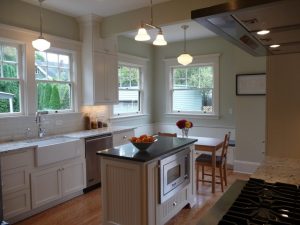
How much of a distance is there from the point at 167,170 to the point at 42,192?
5.52ft

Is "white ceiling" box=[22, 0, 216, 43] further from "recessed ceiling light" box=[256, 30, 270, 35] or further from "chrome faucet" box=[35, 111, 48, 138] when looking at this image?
"recessed ceiling light" box=[256, 30, 270, 35]

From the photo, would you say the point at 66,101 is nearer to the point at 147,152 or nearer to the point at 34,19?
the point at 34,19

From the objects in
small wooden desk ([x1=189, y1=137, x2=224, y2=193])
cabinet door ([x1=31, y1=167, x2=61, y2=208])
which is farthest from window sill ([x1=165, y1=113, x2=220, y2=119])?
cabinet door ([x1=31, y1=167, x2=61, y2=208])

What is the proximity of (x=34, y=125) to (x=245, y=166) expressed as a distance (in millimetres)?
3747

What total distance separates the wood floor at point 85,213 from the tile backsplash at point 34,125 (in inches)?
44.6

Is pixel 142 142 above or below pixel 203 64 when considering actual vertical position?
below

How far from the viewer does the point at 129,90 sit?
235 inches

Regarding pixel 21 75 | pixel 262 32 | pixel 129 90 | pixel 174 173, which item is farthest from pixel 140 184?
pixel 129 90

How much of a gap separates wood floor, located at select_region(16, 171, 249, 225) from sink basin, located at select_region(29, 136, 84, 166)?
647mm

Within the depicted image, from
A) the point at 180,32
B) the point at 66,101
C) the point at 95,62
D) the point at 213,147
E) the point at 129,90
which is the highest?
the point at 180,32

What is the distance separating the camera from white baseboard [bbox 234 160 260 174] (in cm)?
478

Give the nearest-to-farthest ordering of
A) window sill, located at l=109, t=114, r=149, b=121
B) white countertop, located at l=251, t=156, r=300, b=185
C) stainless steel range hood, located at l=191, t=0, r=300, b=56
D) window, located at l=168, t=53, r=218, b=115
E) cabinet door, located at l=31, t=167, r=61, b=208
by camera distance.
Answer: stainless steel range hood, located at l=191, t=0, r=300, b=56 → white countertop, located at l=251, t=156, r=300, b=185 → cabinet door, located at l=31, t=167, r=61, b=208 → window sill, located at l=109, t=114, r=149, b=121 → window, located at l=168, t=53, r=218, b=115

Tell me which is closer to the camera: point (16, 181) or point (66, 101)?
point (16, 181)

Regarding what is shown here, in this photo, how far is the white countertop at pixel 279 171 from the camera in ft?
5.72
